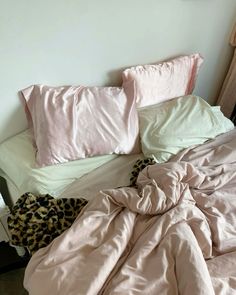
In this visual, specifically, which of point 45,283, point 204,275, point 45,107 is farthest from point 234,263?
point 45,107

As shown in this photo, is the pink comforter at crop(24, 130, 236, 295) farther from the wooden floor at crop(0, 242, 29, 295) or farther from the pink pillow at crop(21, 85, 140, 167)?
the wooden floor at crop(0, 242, 29, 295)

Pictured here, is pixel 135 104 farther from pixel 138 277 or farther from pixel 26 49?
pixel 138 277

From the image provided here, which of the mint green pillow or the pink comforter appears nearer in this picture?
the pink comforter

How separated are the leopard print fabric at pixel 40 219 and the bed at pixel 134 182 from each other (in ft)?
0.05

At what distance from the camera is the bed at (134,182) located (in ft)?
2.91

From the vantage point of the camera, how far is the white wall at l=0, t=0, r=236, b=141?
116 centimetres

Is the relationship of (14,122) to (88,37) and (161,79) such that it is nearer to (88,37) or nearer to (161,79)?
(88,37)

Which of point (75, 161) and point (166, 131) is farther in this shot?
point (166, 131)

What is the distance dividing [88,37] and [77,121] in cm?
39

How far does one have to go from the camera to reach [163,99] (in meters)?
1.65

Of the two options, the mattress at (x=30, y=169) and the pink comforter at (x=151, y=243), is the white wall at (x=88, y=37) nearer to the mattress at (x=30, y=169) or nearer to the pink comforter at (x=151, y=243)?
the mattress at (x=30, y=169)

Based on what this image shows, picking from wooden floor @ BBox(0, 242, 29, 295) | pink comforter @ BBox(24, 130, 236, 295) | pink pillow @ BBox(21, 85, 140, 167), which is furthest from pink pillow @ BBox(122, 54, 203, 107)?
wooden floor @ BBox(0, 242, 29, 295)

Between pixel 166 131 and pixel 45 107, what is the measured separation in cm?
59

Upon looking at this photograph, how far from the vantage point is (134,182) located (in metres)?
1.28
